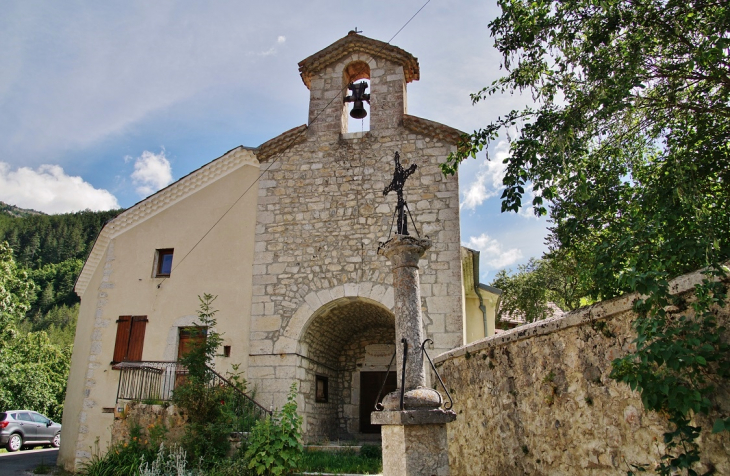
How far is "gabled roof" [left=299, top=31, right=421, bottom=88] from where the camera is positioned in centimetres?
1119

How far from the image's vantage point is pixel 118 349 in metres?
10.7

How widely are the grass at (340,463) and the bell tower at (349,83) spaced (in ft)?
20.9

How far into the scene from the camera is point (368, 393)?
12.7m

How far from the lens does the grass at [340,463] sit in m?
7.80

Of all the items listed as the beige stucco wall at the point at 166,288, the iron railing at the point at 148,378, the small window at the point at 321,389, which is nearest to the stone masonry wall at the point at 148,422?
the iron railing at the point at 148,378

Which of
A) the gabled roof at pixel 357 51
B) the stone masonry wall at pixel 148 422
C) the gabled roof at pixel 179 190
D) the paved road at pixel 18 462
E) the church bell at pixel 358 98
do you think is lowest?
the paved road at pixel 18 462

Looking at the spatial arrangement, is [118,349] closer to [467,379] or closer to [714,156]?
[467,379]

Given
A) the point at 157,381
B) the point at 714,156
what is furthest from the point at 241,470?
the point at 714,156

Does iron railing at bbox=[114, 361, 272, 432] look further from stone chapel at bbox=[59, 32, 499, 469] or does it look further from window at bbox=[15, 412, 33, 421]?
window at bbox=[15, 412, 33, 421]

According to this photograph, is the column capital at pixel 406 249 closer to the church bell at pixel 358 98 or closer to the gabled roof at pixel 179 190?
the church bell at pixel 358 98

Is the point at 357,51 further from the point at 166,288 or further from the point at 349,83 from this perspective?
the point at 166,288

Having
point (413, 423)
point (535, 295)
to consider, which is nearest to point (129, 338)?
point (413, 423)

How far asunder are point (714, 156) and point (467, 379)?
3.51 metres

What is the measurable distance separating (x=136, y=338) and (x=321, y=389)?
163 inches
